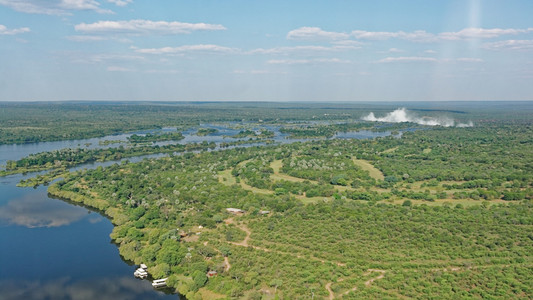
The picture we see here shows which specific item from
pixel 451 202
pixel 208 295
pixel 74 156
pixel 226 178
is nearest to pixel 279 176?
pixel 226 178

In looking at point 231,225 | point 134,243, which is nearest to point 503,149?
point 231,225

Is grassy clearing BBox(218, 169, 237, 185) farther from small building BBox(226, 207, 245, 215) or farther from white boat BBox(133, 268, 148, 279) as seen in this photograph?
white boat BBox(133, 268, 148, 279)

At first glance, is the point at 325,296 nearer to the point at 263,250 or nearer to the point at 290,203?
the point at 263,250

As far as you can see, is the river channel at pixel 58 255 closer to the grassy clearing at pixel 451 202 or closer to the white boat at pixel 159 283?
the white boat at pixel 159 283

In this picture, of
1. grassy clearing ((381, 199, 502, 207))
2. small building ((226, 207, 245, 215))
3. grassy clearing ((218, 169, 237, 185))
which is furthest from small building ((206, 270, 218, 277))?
grassy clearing ((381, 199, 502, 207))

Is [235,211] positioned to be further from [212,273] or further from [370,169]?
[370,169]

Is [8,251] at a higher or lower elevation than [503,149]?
lower
